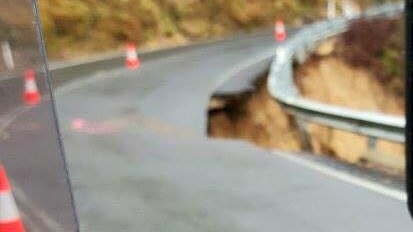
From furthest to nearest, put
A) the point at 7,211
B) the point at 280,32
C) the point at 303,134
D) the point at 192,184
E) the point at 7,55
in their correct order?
the point at 280,32 < the point at 303,134 < the point at 192,184 < the point at 7,55 < the point at 7,211

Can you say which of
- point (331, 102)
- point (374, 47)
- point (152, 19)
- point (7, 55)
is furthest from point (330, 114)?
point (152, 19)

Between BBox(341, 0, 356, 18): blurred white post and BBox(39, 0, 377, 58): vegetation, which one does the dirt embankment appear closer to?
BBox(341, 0, 356, 18): blurred white post

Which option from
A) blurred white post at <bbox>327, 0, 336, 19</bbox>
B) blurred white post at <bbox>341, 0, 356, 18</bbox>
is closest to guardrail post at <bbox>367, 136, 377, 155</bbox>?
blurred white post at <bbox>341, 0, 356, 18</bbox>

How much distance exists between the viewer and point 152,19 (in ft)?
42.9

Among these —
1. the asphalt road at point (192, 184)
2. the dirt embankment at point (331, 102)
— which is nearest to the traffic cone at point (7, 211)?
the dirt embankment at point (331, 102)

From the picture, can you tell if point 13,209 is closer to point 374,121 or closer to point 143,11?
point 374,121

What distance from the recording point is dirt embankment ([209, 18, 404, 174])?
14.5 ft

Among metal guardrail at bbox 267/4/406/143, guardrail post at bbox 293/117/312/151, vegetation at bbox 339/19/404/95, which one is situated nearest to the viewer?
metal guardrail at bbox 267/4/406/143

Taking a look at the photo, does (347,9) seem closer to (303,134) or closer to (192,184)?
(303,134)

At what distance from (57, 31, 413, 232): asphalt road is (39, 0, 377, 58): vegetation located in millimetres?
5617

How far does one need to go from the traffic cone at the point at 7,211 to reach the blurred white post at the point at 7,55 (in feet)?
1.15

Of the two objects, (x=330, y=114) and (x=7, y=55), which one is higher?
(x=7, y=55)

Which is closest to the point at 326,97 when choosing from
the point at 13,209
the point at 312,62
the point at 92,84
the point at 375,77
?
the point at 312,62

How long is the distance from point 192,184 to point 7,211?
1.76m
